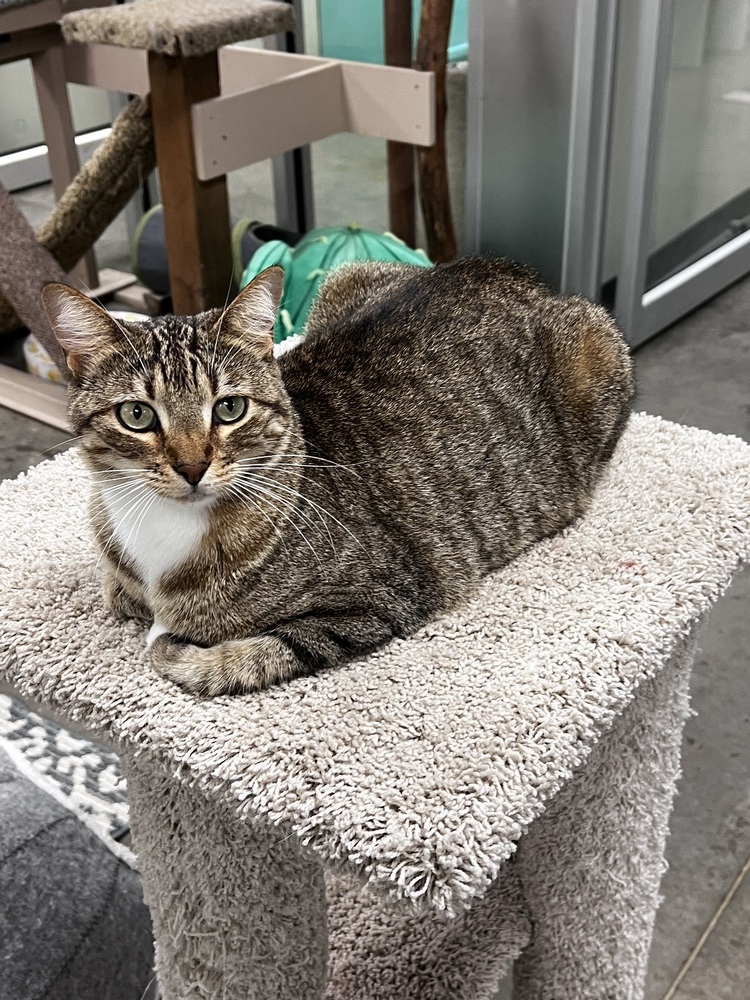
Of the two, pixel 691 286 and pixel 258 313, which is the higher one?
pixel 258 313

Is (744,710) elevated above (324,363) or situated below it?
below

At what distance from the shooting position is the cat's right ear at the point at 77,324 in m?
0.88

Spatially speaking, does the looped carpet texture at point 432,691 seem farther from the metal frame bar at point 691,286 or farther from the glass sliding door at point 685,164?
→ the metal frame bar at point 691,286

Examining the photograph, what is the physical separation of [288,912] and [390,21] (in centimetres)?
213

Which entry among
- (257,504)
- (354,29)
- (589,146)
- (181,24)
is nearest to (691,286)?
(589,146)

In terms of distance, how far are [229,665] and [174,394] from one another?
24 cm

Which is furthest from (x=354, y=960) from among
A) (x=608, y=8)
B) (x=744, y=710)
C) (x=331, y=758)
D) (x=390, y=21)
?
(x=390, y=21)

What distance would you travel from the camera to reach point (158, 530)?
95 centimetres

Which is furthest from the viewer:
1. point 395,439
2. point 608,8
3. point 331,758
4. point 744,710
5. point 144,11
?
point 608,8

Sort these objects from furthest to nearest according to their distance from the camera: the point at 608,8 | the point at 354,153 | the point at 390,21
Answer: the point at 354,153 → the point at 390,21 → the point at 608,8

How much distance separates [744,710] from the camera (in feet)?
5.69

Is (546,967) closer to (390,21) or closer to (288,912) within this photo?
(288,912)

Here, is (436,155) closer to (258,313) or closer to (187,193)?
(187,193)

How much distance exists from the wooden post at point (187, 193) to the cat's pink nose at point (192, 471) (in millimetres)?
1098
